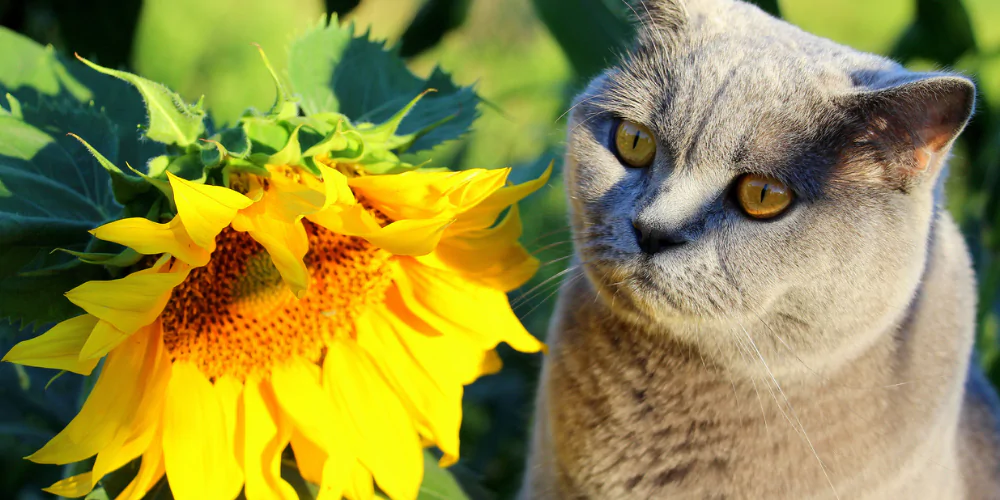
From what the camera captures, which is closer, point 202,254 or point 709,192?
point 202,254

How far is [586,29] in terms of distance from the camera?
1.24m

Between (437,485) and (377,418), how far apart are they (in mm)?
215

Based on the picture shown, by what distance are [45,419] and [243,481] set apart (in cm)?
47

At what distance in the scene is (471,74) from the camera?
2406 millimetres

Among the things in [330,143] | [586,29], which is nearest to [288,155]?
[330,143]

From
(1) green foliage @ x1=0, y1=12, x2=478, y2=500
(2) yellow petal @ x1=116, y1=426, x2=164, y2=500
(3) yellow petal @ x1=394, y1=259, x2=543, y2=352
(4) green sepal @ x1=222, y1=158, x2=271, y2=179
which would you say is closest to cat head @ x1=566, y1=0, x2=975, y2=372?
(3) yellow petal @ x1=394, y1=259, x2=543, y2=352

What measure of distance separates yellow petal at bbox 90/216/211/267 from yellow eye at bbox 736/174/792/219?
494 mm

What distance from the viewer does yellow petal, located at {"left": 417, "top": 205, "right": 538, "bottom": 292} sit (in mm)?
850

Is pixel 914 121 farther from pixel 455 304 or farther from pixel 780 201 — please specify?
pixel 455 304

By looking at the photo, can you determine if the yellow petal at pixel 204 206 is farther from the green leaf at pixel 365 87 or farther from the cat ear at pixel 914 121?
the cat ear at pixel 914 121

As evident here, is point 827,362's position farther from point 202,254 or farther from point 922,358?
point 202,254

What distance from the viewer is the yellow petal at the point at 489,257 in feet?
2.79

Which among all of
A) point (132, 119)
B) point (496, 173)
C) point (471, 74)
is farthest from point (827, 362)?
point (471, 74)

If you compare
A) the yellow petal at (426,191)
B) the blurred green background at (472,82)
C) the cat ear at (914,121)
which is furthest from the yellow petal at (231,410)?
the cat ear at (914,121)
